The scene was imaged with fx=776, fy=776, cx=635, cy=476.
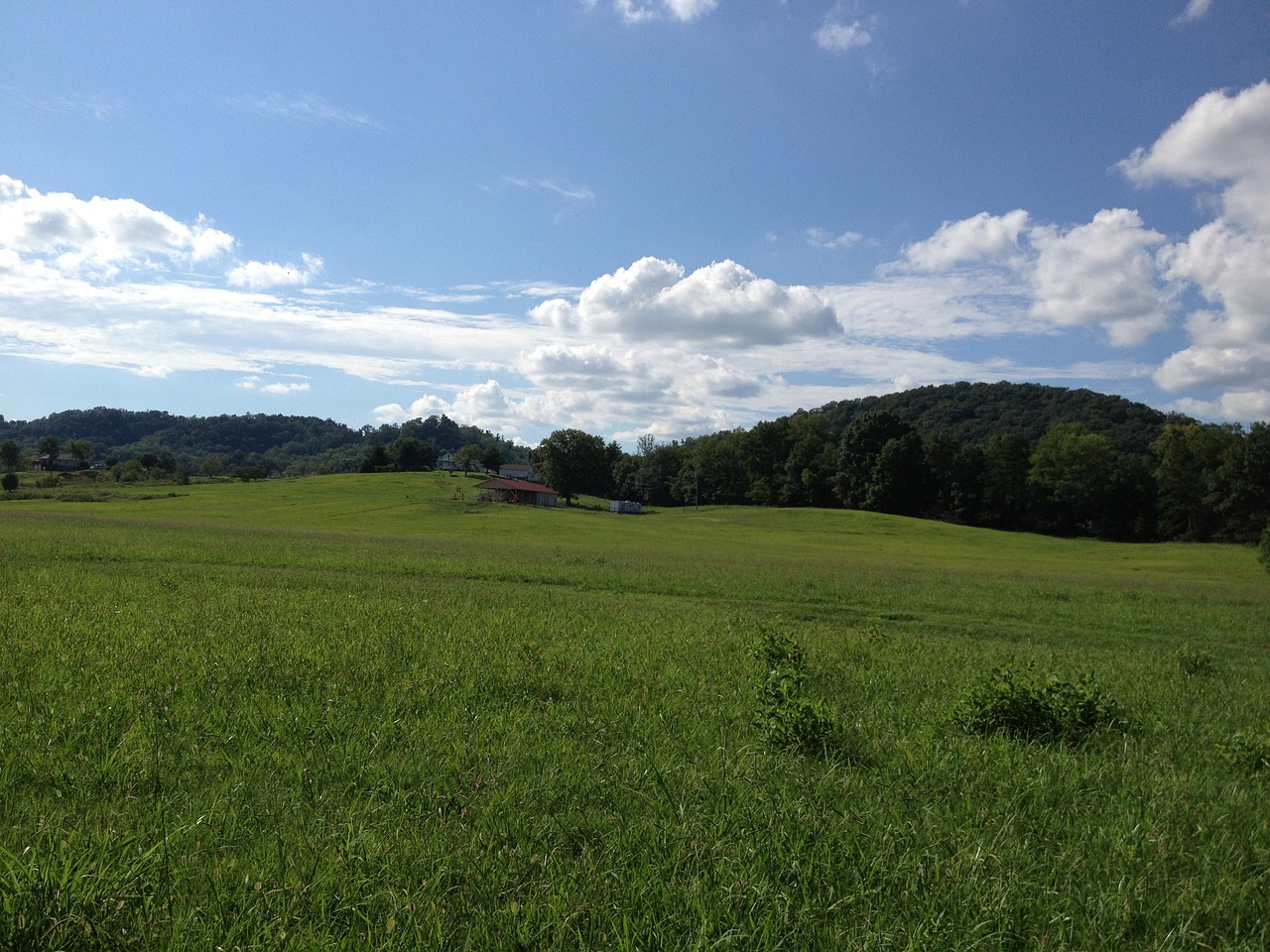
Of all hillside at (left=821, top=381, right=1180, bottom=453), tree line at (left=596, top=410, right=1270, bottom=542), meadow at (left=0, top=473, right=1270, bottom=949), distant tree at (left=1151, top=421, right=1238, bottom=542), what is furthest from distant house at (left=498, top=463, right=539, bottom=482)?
meadow at (left=0, top=473, right=1270, bottom=949)

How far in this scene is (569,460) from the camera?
366ft

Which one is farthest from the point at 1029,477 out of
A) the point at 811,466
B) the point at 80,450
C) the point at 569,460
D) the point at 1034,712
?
the point at 80,450

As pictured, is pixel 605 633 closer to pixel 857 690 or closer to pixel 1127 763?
pixel 857 690

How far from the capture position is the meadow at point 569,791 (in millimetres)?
3846

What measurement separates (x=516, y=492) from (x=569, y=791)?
9732cm

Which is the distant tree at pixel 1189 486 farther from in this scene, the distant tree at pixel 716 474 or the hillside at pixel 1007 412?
the distant tree at pixel 716 474

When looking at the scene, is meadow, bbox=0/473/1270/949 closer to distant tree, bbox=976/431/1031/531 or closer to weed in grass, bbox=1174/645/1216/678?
weed in grass, bbox=1174/645/1216/678

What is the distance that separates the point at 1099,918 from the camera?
13.5 feet

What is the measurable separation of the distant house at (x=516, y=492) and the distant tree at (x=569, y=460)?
2.05 m

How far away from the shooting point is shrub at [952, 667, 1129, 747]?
7668 millimetres

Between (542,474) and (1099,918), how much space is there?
10929 centimetres

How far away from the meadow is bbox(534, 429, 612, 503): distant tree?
3828 inches

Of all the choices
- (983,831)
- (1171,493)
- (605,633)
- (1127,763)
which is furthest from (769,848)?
(1171,493)

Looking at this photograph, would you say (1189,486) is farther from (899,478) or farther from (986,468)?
(899,478)
